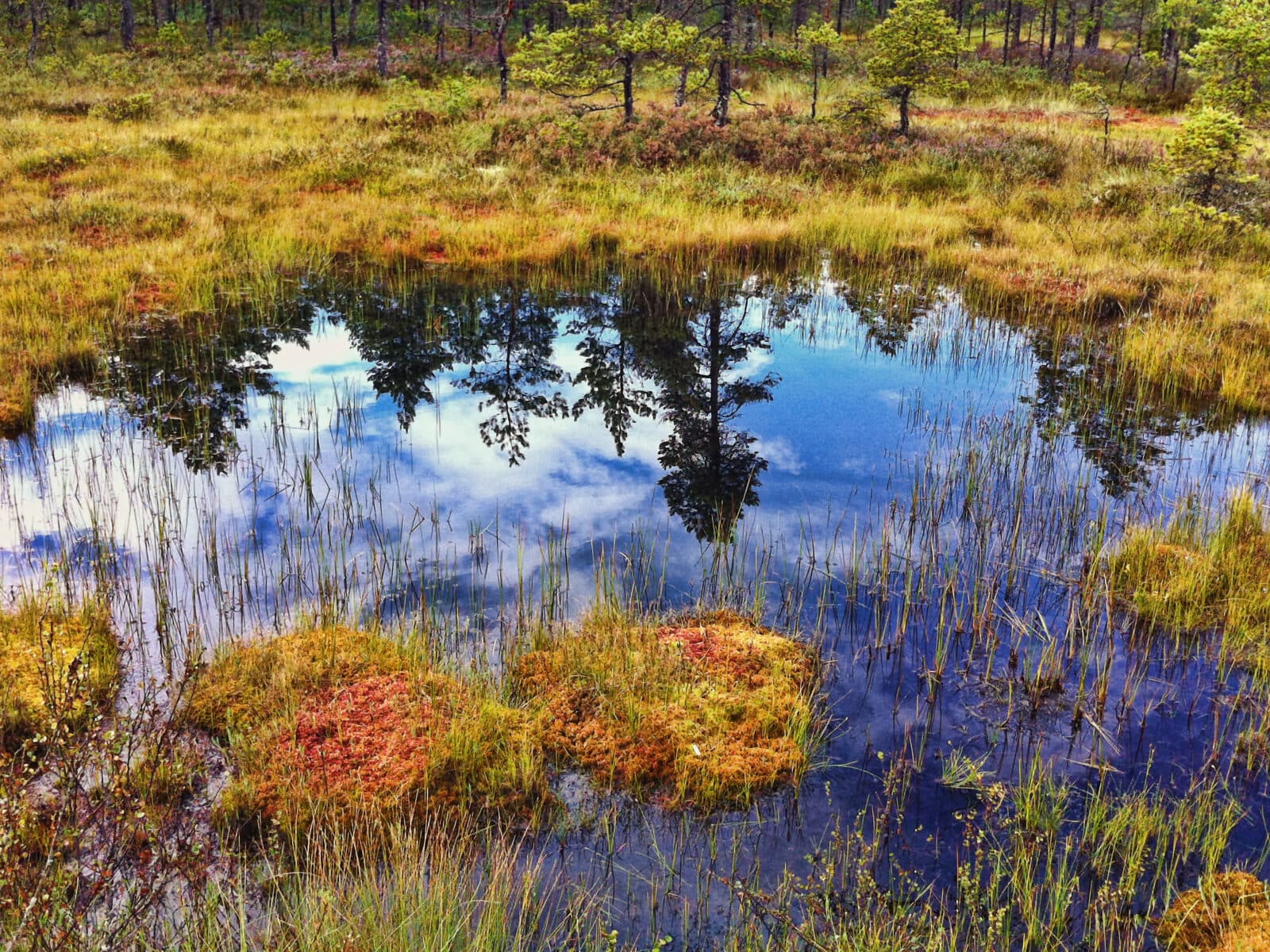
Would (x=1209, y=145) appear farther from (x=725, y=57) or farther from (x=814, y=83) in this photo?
(x=814, y=83)

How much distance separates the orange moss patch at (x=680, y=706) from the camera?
4.50m

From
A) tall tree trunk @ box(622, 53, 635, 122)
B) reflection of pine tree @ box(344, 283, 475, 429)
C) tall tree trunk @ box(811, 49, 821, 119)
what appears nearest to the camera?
reflection of pine tree @ box(344, 283, 475, 429)

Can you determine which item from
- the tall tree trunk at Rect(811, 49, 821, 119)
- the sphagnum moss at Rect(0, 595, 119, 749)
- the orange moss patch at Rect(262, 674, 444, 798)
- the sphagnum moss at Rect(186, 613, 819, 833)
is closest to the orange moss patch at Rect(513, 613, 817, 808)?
the sphagnum moss at Rect(186, 613, 819, 833)

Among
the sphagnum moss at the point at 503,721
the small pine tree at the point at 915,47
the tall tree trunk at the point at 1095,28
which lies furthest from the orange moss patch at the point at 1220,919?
the tall tree trunk at the point at 1095,28

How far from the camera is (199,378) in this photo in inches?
374

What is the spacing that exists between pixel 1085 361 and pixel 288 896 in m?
10.0

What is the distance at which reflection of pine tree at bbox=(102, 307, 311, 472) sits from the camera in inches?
320

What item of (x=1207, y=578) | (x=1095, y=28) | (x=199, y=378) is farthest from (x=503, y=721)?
(x=1095, y=28)

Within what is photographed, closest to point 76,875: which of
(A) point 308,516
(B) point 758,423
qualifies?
(A) point 308,516

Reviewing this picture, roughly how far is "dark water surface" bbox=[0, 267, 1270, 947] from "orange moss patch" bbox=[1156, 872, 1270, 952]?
396 millimetres

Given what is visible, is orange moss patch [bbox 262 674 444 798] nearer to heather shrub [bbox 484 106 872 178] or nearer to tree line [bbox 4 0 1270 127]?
tree line [bbox 4 0 1270 127]

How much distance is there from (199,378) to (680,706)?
7092 mm

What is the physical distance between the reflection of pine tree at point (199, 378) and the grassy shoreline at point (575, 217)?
585mm

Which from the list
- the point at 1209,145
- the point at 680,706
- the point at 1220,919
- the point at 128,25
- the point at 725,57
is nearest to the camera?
the point at 1220,919
